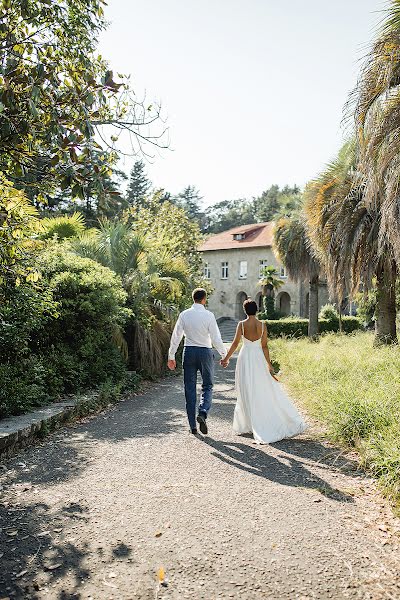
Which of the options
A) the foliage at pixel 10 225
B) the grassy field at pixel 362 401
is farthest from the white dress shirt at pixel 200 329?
the foliage at pixel 10 225

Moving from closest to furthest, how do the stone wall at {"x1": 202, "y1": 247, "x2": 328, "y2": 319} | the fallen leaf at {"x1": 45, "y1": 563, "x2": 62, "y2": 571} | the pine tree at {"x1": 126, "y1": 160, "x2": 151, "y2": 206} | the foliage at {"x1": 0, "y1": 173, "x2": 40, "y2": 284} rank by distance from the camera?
the fallen leaf at {"x1": 45, "y1": 563, "x2": 62, "y2": 571}, the foliage at {"x1": 0, "y1": 173, "x2": 40, "y2": 284}, the stone wall at {"x1": 202, "y1": 247, "x2": 328, "y2": 319}, the pine tree at {"x1": 126, "y1": 160, "x2": 151, "y2": 206}

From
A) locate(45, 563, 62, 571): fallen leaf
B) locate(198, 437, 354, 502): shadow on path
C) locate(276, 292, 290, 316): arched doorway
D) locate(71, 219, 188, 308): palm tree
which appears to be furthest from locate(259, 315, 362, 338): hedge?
locate(45, 563, 62, 571): fallen leaf

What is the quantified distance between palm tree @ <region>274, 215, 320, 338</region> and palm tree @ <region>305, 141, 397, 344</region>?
33.8 feet

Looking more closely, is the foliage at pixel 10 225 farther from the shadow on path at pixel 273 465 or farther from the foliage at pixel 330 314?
the foliage at pixel 330 314

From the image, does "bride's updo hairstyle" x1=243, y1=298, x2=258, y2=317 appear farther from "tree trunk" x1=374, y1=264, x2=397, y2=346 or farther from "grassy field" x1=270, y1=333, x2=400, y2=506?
"tree trunk" x1=374, y1=264, x2=397, y2=346

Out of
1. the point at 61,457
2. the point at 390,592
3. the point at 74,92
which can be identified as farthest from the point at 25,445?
the point at 390,592

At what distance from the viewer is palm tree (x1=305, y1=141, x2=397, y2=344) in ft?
46.8

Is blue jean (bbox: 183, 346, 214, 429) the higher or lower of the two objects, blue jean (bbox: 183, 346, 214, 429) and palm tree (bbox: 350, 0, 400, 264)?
the lower

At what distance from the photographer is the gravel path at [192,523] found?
3133 millimetres

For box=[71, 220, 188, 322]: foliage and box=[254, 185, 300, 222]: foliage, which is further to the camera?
box=[254, 185, 300, 222]: foliage

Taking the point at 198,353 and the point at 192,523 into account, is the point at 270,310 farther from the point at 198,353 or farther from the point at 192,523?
the point at 192,523

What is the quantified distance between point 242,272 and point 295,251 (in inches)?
Result: 892

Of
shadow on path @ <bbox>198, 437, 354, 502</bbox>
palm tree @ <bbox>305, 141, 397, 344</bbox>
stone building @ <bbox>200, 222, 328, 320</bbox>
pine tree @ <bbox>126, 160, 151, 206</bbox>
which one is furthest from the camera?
pine tree @ <bbox>126, 160, 151, 206</bbox>

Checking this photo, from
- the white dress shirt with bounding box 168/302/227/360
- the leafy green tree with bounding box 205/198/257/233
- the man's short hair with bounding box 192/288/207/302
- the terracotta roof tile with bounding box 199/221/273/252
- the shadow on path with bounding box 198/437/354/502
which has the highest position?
the leafy green tree with bounding box 205/198/257/233
